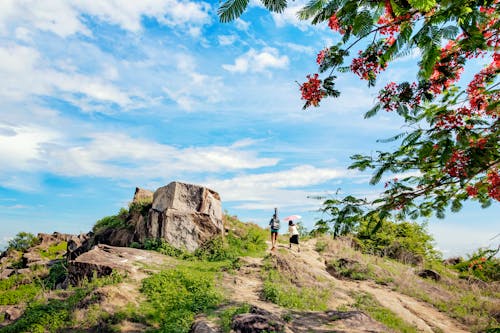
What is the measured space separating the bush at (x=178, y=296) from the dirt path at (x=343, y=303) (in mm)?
834

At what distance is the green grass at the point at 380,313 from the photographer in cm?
969

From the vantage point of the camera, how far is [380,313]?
1052 centimetres

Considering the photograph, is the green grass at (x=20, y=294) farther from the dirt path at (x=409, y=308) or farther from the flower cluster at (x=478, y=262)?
the flower cluster at (x=478, y=262)

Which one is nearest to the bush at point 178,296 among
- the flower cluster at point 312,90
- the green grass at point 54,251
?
the flower cluster at point 312,90

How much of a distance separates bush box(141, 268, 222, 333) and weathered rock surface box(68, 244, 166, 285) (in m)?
1.18

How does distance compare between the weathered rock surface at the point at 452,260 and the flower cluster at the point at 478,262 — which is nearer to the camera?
the flower cluster at the point at 478,262

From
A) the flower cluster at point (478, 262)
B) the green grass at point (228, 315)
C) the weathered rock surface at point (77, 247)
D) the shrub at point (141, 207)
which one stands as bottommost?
the green grass at point (228, 315)

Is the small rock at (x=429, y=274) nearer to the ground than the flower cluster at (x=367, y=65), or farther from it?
nearer to the ground

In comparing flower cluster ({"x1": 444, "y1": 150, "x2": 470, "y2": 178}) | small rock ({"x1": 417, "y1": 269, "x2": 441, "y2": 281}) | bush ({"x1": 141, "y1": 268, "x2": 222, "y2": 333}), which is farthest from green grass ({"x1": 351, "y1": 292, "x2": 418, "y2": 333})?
small rock ({"x1": 417, "y1": 269, "x2": 441, "y2": 281})

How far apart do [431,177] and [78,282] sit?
37.0 ft

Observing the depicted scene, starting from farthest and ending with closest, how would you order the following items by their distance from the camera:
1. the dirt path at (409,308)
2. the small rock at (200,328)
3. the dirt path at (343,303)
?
the dirt path at (409,308) → the dirt path at (343,303) → the small rock at (200,328)

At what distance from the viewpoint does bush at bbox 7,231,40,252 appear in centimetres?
2677

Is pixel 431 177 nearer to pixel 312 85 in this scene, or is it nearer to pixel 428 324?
pixel 312 85

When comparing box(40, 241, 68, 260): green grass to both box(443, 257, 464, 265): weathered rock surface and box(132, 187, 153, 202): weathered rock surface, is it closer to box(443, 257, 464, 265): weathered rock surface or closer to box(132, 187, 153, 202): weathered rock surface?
box(132, 187, 153, 202): weathered rock surface
